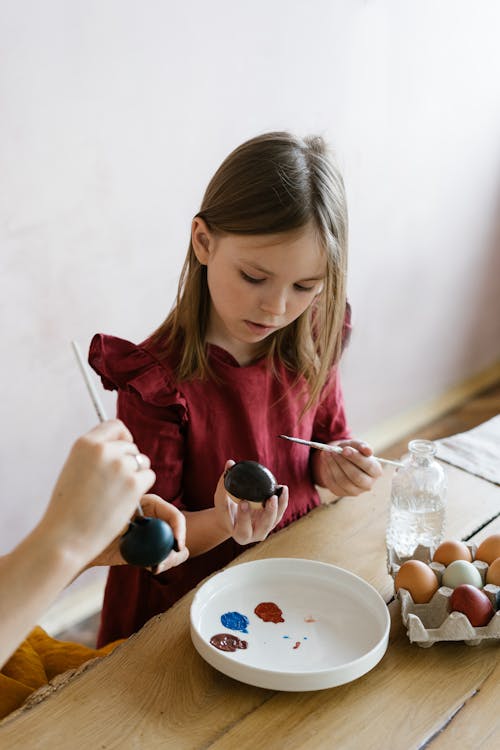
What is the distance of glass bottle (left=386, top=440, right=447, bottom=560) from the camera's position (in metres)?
1.29

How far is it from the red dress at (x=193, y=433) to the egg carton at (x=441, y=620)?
1.34 feet

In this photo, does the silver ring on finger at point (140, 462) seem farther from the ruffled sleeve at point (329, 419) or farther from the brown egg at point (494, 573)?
the ruffled sleeve at point (329, 419)

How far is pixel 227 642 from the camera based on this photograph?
1.05m

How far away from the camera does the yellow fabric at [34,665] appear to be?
1.09 metres

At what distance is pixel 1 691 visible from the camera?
109 cm

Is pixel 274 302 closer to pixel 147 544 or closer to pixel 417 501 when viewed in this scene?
pixel 417 501

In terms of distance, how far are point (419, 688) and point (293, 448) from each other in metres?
0.62

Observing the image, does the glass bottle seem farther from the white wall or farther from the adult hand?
the white wall

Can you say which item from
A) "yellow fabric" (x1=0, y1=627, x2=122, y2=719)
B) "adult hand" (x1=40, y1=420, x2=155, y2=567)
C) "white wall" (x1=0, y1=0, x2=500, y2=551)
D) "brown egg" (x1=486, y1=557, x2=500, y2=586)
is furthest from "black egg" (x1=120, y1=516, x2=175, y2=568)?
"white wall" (x1=0, y1=0, x2=500, y2=551)

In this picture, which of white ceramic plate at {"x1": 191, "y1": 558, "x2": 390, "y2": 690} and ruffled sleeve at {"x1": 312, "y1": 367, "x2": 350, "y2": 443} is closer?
white ceramic plate at {"x1": 191, "y1": 558, "x2": 390, "y2": 690}

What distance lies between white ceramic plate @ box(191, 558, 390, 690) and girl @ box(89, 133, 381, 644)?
68 mm

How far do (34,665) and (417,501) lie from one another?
2.09 ft

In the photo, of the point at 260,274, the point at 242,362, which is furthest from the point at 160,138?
the point at 260,274

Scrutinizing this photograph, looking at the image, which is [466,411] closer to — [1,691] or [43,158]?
[43,158]
